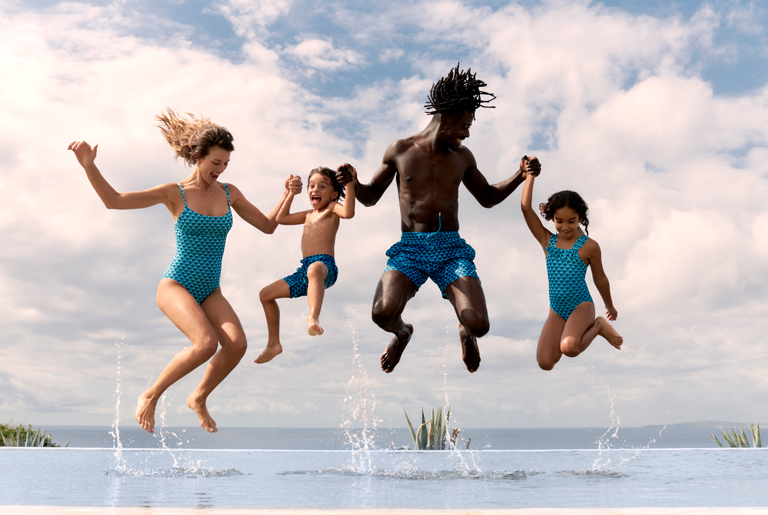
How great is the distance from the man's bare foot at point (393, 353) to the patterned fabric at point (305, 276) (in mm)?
888

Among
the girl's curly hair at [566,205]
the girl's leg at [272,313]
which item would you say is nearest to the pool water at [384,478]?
the girl's leg at [272,313]

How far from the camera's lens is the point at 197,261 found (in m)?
5.99

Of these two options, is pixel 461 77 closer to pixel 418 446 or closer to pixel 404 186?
pixel 404 186

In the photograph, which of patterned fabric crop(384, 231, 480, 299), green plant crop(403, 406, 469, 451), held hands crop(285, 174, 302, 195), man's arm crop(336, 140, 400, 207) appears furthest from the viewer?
green plant crop(403, 406, 469, 451)

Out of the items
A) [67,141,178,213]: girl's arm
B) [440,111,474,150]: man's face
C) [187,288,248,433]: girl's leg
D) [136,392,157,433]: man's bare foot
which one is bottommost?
[136,392,157,433]: man's bare foot

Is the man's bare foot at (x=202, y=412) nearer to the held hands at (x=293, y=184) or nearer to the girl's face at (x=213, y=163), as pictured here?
the girl's face at (x=213, y=163)

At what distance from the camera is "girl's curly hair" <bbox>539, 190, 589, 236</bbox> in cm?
704

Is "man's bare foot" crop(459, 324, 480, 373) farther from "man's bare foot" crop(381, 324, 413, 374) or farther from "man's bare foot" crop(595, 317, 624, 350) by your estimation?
"man's bare foot" crop(595, 317, 624, 350)

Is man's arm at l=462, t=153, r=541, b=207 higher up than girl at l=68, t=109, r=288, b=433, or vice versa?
man's arm at l=462, t=153, r=541, b=207

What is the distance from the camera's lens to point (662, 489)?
292 inches

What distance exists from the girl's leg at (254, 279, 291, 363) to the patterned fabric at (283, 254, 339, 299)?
2.5 inches

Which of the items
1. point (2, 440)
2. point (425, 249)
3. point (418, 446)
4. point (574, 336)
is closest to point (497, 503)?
point (574, 336)

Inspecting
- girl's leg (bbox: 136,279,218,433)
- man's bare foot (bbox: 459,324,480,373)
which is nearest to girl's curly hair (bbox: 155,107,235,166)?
girl's leg (bbox: 136,279,218,433)

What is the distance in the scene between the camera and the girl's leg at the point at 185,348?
218 inches
